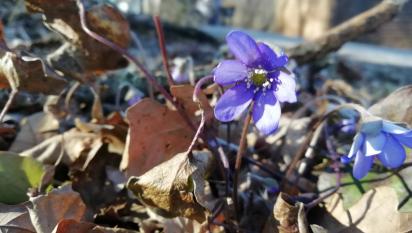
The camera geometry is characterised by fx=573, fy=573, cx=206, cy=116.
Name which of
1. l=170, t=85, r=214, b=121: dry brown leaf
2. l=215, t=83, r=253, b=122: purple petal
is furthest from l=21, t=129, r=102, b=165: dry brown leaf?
l=215, t=83, r=253, b=122: purple petal

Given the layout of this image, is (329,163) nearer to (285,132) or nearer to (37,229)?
(285,132)

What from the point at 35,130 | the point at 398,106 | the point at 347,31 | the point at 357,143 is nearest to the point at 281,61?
the point at 357,143

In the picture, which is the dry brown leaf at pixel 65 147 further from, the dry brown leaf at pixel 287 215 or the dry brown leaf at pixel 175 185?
the dry brown leaf at pixel 287 215

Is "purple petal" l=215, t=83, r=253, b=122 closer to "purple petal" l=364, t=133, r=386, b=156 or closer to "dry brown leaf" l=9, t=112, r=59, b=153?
"purple petal" l=364, t=133, r=386, b=156

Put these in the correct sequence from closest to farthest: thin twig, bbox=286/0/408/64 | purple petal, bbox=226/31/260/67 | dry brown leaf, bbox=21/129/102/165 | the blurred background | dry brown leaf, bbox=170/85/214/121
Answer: purple petal, bbox=226/31/260/67 → dry brown leaf, bbox=170/85/214/121 → dry brown leaf, bbox=21/129/102/165 → thin twig, bbox=286/0/408/64 → the blurred background

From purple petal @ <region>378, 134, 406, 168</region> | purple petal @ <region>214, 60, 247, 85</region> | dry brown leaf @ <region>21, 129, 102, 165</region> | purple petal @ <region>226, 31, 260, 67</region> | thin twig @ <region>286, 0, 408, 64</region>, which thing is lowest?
purple petal @ <region>378, 134, 406, 168</region>
